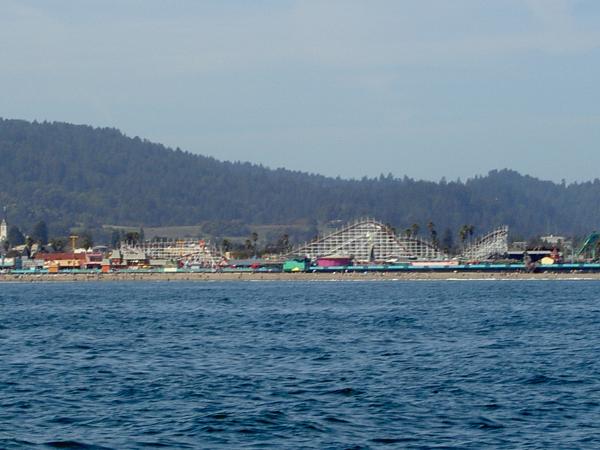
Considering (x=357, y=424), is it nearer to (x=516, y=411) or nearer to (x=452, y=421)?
(x=452, y=421)

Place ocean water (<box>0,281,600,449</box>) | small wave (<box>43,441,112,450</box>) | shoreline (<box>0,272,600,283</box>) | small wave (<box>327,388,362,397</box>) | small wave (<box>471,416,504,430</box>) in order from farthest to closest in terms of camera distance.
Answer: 1. shoreline (<box>0,272,600,283</box>)
2. small wave (<box>327,388,362,397</box>)
3. small wave (<box>471,416,504,430</box>)
4. ocean water (<box>0,281,600,449</box>)
5. small wave (<box>43,441,112,450</box>)

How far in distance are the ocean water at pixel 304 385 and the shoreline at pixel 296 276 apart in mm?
111720

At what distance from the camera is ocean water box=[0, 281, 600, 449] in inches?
910

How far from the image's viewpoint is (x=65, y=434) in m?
23.4

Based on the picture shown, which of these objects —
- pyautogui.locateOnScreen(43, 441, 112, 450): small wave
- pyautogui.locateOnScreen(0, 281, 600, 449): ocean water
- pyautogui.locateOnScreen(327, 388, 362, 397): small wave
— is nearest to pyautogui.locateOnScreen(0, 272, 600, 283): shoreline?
pyautogui.locateOnScreen(0, 281, 600, 449): ocean water

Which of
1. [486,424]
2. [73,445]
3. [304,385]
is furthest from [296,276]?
[73,445]

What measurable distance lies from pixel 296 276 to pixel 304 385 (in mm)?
146684

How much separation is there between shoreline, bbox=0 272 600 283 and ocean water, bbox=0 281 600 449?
4398 inches

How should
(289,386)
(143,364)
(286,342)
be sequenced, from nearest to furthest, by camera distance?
(289,386) < (143,364) < (286,342)

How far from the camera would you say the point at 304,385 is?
2961 cm

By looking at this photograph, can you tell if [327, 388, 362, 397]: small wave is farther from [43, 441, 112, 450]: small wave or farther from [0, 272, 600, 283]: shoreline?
[0, 272, 600, 283]: shoreline

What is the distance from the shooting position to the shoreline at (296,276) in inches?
6491

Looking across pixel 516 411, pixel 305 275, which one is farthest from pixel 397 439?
pixel 305 275

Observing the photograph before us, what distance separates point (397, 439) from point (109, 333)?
91.0 ft
